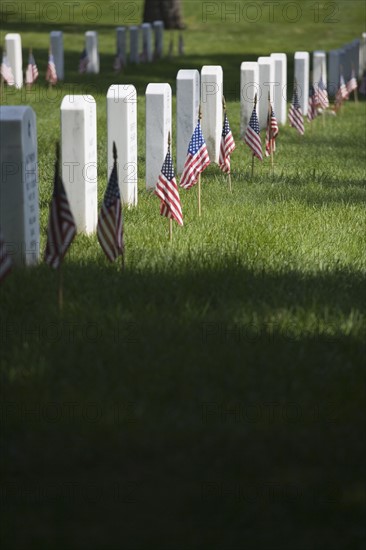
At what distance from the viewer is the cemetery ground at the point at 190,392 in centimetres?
515

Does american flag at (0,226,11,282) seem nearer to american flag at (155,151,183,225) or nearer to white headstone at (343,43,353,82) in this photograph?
american flag at (155,151,183,225)

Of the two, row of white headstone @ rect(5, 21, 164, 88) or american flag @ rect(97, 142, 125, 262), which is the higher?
american flag @ rect(97, 142, 125, 262)

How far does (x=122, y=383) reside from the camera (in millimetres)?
6430

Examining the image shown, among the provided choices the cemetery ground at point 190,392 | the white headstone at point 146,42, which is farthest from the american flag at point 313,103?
the white headstone at point 146,42

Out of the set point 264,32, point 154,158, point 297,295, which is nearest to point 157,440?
point 297,295

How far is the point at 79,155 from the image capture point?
32.6 ft

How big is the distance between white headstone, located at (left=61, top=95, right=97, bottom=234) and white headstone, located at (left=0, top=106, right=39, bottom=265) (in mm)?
1074

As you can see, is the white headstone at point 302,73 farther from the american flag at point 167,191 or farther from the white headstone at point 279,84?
the american flag at point 167,191

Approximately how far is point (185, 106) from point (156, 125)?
1.57 metres

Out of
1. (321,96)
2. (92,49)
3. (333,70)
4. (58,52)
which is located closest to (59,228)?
(321,96)

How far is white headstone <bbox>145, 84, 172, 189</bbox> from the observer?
12062 mm

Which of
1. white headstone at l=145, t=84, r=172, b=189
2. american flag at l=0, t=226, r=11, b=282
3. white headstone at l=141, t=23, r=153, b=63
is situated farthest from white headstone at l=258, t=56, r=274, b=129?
white headstone at l=141, t=23, r=153, b=63

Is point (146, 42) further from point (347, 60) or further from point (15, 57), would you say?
point (15, 57)

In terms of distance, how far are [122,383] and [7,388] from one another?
0.62 meters
